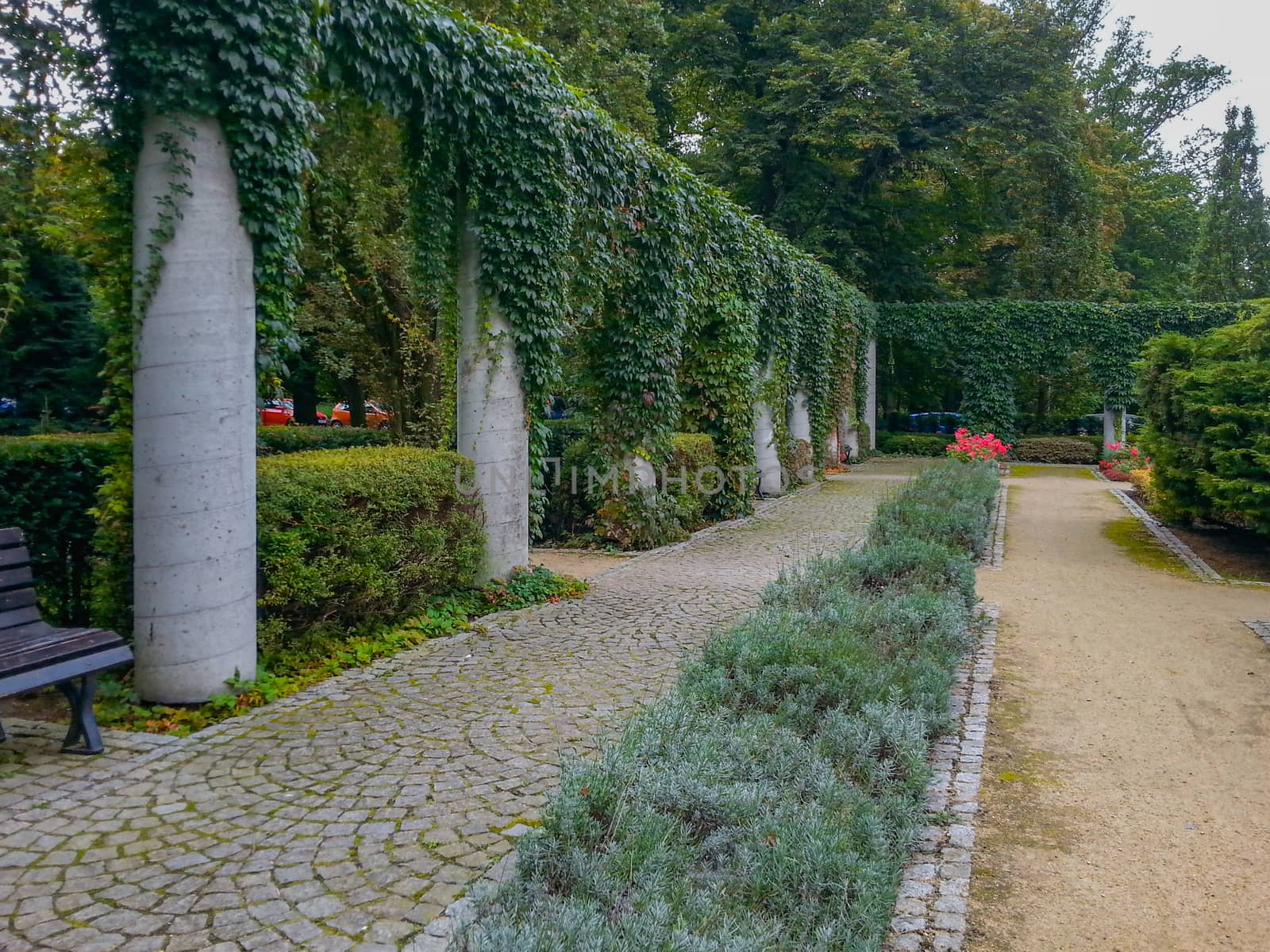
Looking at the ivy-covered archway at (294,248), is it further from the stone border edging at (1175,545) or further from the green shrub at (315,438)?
the stone border edging at (1175,545)

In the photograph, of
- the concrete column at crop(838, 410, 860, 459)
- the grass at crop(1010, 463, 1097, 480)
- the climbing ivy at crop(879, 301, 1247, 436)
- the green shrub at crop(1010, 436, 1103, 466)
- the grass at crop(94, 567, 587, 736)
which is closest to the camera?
the grass at crop(94, 567, 587, 736)

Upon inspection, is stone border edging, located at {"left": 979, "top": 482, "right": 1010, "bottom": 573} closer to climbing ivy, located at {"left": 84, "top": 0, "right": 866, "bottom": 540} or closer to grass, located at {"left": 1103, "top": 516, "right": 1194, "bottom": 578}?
grass, located at {"left": 1103, "top": 516, "right": 1194, "bottom": 578}

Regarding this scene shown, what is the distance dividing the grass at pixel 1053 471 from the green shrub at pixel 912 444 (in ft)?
8.39

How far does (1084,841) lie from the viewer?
144 inches

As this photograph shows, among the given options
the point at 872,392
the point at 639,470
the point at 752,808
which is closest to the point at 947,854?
the point at 752,808

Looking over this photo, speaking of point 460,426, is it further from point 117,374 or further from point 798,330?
point 798,330

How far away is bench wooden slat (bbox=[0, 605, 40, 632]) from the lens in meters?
4.22

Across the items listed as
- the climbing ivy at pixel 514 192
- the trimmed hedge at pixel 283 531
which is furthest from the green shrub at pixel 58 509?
the climbing ivy at pixel 514 192

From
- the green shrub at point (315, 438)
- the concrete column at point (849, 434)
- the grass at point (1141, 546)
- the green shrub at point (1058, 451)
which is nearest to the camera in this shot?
the grass at point (1141, 546)

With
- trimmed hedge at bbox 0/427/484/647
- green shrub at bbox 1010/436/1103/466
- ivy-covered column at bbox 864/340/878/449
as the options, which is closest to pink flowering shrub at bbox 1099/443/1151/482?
green shrub at bbox 1010/436/1103/466

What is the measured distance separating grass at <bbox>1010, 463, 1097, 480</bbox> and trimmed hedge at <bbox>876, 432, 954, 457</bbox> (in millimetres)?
2544

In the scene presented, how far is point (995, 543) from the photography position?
1184cm

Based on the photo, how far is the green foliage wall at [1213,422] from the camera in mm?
9078

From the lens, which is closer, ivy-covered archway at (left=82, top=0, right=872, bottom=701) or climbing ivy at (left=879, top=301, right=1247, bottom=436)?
ivy-covered archway at (left=82, top=0, right=872, bottom=701)
